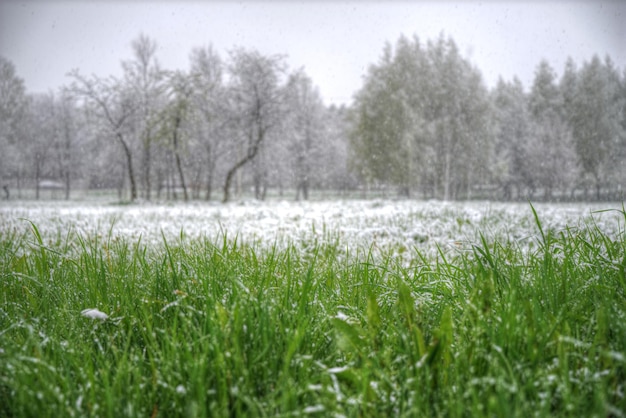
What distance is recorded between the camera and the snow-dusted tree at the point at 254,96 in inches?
949

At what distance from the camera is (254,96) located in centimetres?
2442

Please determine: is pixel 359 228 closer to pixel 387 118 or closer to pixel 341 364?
pixel 341 364

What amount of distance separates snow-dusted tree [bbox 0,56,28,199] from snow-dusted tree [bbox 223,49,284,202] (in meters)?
11.9

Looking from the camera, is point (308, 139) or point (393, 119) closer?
point (393, 119)

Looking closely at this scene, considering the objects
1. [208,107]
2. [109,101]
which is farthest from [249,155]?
[109,101]

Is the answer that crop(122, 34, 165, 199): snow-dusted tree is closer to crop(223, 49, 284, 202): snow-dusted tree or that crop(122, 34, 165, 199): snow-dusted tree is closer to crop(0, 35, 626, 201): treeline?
crop(0, 35, 626, 201): treeline

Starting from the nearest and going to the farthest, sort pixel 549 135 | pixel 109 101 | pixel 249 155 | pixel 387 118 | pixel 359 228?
1. pixel 359 228
2. pixel 549 135
3. pixel 249 155
4. pixel 109 101
5. pixel 387 118

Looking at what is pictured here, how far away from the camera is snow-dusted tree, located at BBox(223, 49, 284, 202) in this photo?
24.1m

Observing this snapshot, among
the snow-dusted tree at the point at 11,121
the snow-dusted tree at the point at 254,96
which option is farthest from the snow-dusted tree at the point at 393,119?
the snow-dusted tree at the point at 11,121

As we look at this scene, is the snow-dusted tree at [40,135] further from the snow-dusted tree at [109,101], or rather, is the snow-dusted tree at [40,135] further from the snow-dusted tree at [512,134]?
the snow-dusted tree at [512,134]

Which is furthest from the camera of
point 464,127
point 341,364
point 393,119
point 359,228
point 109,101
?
point 393,119

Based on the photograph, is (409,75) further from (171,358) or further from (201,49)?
(171,358)

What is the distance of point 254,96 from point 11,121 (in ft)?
53.3

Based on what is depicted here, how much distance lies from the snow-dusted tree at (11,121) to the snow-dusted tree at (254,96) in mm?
11896
